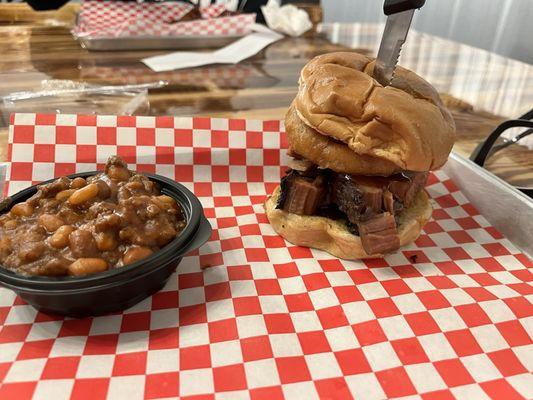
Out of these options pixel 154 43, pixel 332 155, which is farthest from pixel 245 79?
pixel 332 155

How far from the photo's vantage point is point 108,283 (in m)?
1.77

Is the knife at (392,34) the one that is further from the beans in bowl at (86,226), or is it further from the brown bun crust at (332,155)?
the beans in bowl at (86,226)

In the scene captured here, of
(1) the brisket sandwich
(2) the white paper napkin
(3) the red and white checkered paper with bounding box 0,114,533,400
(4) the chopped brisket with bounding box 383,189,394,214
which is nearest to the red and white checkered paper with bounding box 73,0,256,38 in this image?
(2) the white paper napkin

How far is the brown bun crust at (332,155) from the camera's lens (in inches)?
89.9

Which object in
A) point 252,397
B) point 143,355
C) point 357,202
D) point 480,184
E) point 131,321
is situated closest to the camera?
point 252,397

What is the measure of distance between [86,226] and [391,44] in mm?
1668

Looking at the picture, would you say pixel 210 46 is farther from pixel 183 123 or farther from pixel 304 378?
pixel 304 378

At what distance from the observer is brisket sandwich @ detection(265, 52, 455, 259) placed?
2203mm

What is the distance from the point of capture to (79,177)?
2244 millimetres

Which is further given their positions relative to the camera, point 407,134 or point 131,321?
point 407,134

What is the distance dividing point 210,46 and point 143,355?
14.1 feet

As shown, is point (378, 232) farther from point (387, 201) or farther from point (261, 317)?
point (261, 317)

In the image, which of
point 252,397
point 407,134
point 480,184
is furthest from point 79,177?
point 480,184

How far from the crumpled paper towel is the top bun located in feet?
13.0
